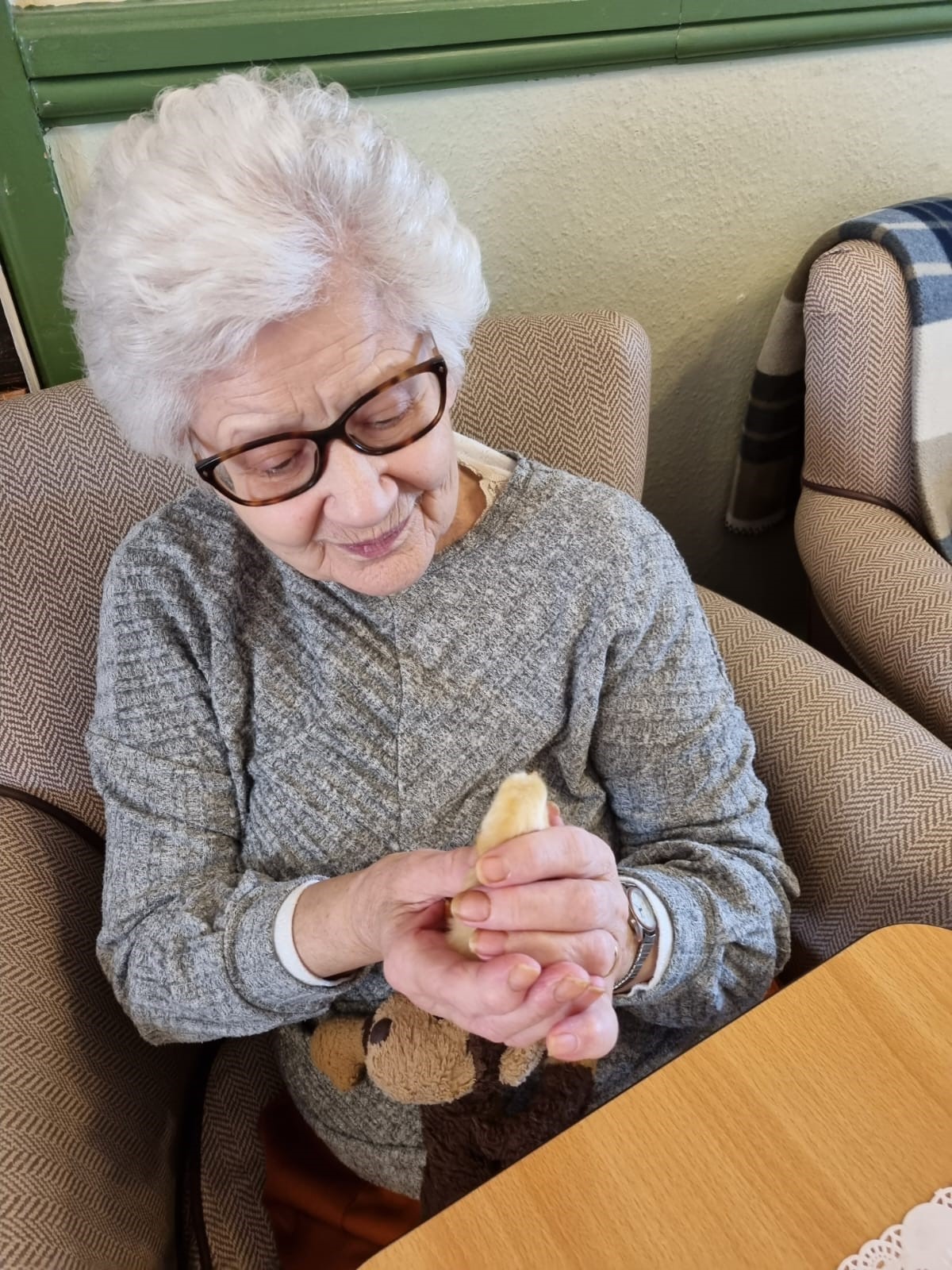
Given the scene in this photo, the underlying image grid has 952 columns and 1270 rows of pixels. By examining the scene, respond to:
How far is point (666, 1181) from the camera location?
620 millimetres

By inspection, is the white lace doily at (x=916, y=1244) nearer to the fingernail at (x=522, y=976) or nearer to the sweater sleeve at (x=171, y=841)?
the fingernail at (x=522, y=976)

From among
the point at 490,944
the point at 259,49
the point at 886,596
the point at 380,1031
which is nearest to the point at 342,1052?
the point at 380,1031

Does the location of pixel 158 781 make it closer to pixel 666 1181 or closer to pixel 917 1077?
pixel 666 1181

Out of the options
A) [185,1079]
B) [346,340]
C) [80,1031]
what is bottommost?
[185,1079]

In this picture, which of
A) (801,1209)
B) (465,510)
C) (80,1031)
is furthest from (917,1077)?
(80,1031)

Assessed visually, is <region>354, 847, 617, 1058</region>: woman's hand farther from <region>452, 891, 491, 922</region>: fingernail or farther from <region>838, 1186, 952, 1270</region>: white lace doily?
<region>838, 1186, 952, 1270</region>: white lace doily

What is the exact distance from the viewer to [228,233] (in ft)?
2.20

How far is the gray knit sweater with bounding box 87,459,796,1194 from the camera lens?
34.7 inches

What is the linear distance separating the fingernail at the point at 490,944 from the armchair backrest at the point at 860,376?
3.49ft

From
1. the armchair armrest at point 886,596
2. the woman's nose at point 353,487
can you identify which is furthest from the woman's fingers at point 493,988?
the armchair armrest at point 886,596

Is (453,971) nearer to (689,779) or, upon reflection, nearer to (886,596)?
(689,779)

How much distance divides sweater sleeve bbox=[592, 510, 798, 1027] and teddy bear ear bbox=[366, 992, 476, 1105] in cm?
21

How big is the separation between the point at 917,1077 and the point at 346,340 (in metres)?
0.70

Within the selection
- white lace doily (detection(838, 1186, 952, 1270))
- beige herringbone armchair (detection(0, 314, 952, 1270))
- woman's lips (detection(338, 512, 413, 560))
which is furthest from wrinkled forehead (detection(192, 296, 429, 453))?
white lace doily (detection(838, 1186, 952, 1270))
